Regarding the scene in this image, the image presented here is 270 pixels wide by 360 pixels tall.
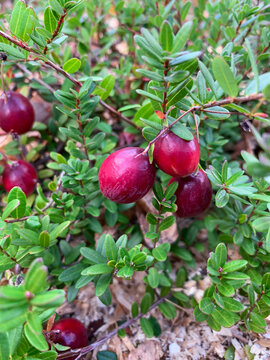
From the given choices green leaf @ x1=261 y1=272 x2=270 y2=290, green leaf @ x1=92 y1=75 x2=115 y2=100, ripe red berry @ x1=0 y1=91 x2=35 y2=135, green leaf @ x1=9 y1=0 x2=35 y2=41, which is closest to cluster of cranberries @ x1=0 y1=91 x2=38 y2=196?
ripe red berry @ x1=0 y1=91 x2=35 y2=135

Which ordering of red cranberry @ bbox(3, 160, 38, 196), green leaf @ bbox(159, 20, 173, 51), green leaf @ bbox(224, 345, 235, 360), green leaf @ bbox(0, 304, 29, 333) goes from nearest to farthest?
1. green leaf @ bbox(0, 304, 29, 333)
2. green leaf @ bbox(159, 20, 173, 51)
3. green leaf @ bbox(224, 345, 235, 360)
4. red cranberry @ bbox(3, 160, 38, 196)

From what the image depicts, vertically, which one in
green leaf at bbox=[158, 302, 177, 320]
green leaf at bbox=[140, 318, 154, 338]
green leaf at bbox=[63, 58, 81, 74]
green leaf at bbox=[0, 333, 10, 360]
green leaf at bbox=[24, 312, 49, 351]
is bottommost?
green leaf at bbox=[158, 302, 177, 320]

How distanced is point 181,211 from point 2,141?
140 centimetres

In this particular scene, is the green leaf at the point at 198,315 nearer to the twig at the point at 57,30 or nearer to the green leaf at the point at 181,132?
the green leaf at the point at 181,132

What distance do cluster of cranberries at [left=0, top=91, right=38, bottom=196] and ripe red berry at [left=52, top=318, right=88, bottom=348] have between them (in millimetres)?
789

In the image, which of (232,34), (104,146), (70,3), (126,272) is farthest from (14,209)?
(232,34)

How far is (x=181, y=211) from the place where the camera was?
1.48 metres

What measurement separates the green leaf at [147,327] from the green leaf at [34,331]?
0.74 meters

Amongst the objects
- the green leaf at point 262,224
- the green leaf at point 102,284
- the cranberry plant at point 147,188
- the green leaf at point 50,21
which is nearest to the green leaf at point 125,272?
the cranberry plant at point 147,188

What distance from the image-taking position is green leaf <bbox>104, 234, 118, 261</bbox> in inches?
51.6

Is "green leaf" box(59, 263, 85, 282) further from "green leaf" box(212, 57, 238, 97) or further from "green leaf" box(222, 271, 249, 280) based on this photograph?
"green leaf" box(212, 57, 238, 97)

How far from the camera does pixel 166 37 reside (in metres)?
0.95

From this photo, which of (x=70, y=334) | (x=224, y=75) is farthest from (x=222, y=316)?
(x=224, y=75)

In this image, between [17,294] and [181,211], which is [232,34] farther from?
[17,294]
